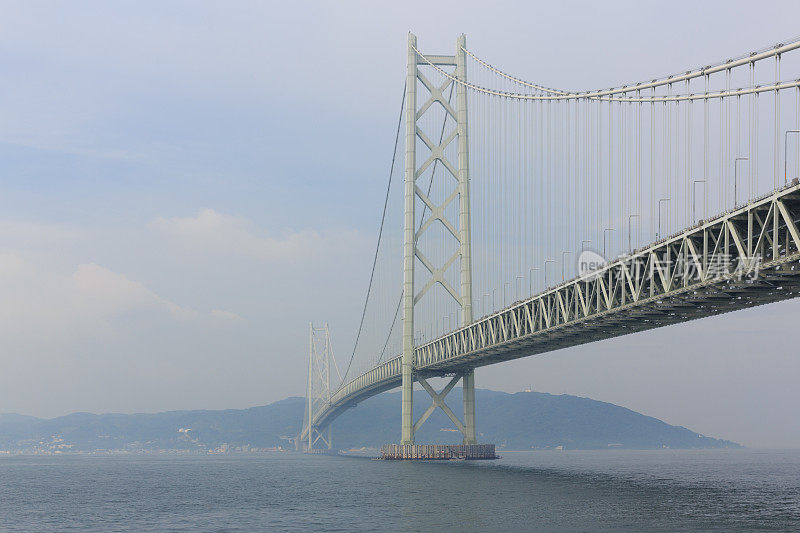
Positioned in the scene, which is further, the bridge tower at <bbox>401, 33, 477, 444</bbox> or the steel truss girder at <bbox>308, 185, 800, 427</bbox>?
the bridge tower at <bbox>401, 33, 477, 444</bbox>

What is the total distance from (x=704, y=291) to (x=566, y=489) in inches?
739

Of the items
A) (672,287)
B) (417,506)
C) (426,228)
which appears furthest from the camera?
(426,228)

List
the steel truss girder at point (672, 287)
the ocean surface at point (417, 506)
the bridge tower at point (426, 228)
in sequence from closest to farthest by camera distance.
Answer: the steel truss girder at point (672, 287), the ocean surface at point (417, 506), the bridge tower at point (426, 228)

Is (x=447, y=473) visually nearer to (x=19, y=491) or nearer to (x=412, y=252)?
(x=412, y=252)

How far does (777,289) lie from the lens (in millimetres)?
37781

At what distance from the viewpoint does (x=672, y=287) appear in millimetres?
42062

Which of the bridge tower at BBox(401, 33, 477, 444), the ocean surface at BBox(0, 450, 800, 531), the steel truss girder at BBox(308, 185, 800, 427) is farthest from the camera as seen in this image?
the bridge tower at BBox(401, 33, 477, 444)

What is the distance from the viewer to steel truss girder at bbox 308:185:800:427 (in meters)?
34.7

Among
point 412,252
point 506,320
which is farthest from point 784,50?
point 412,252

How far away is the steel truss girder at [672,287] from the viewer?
34.7m

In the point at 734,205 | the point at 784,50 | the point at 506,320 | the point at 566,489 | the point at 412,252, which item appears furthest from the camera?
the point at 412,252

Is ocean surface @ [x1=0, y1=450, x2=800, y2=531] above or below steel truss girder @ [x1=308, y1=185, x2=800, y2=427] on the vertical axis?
below

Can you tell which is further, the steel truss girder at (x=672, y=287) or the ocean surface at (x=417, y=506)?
the ocean surface at (x=417, y=506)

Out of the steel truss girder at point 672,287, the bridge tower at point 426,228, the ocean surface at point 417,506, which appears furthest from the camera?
the bridge tower at point 426,228
